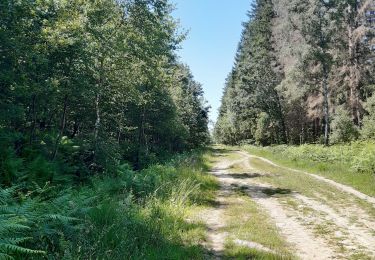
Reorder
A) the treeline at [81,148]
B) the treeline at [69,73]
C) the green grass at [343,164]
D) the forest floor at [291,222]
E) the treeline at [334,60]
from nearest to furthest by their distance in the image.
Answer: the treeline at [81,148], the forest floor at [291,222], the treeline at [69,73], the green grass at [343,164], the treeline at [334,60]

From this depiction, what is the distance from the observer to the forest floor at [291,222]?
795 centimetres

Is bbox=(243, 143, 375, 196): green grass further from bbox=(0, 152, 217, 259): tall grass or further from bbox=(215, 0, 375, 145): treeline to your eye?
bbox=(0, 152, 217, 259): tall grass

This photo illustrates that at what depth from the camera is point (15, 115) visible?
43.9ft

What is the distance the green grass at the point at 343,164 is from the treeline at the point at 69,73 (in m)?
11.2

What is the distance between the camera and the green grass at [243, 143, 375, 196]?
18.1 meters

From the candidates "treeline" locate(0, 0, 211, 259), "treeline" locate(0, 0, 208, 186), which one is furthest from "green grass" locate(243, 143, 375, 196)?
"treeline" locate(0, 0, 208, 186)

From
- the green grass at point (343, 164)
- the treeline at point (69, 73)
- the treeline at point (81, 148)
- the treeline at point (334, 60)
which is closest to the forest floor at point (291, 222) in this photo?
the treeline at point (81, 148)

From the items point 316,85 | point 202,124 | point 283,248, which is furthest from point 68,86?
point 202,124

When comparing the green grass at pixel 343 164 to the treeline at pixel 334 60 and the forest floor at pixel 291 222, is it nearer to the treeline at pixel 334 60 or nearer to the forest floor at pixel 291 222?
the forest floor at pixel 291 222

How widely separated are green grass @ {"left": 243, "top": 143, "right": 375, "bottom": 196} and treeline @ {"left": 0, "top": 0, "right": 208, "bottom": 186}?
11.2 meters

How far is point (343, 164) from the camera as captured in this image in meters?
23.9

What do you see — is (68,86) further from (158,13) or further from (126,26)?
(158,13)

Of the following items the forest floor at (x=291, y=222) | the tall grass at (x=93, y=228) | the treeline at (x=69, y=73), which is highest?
the treeline at (x=69, y=73)

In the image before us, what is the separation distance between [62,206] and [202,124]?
57.2 meters
